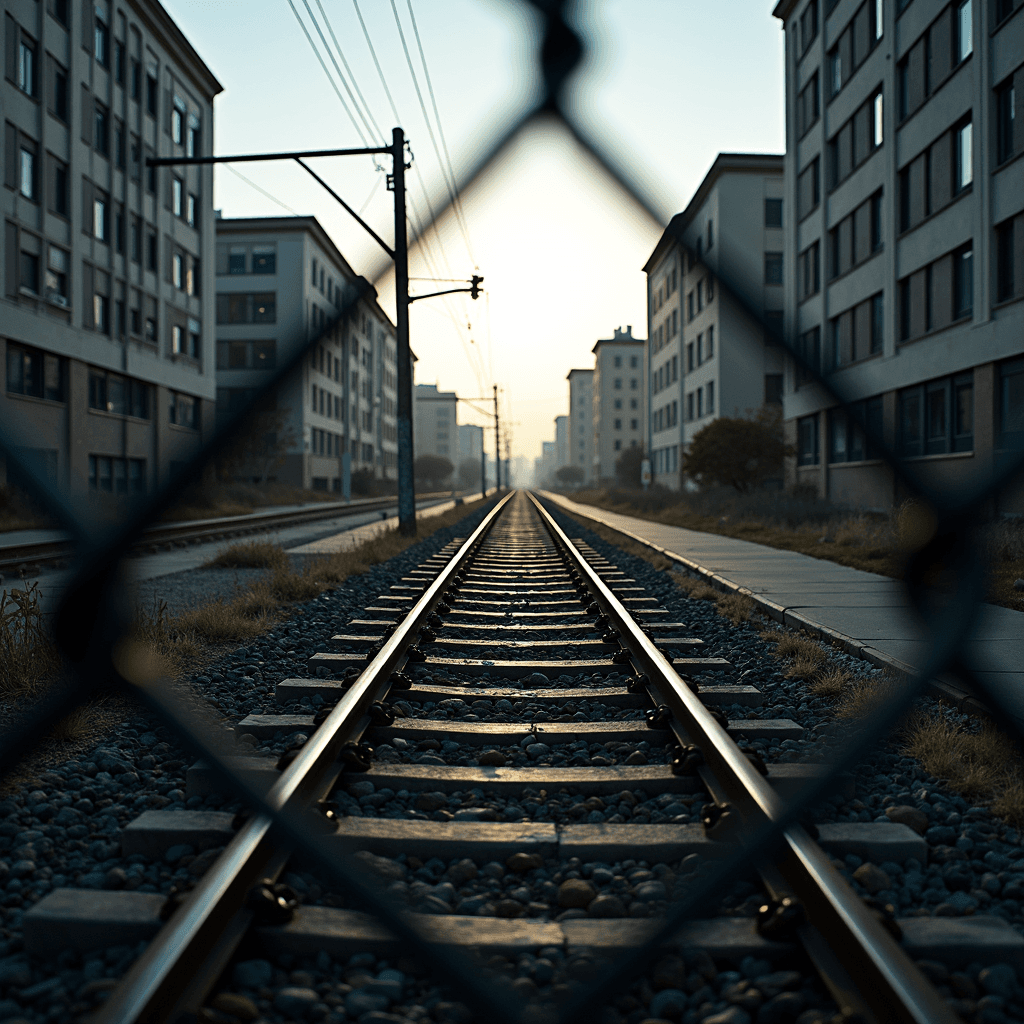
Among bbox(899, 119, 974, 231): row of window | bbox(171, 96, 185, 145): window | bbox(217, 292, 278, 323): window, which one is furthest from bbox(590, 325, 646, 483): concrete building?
bbox(217, 292, 278, 323): window

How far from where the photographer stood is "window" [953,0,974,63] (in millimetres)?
16516

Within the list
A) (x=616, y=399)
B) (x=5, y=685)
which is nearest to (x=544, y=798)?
(x=5, y=685)

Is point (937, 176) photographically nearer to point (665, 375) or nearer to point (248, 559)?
point (665, 375)

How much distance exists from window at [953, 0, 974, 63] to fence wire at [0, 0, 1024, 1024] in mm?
19448

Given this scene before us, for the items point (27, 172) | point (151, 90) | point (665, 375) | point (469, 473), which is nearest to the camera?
point (665, 375)

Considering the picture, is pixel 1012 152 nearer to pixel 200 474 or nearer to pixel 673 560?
pixel 673 560

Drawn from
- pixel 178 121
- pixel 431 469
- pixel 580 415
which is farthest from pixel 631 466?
pixel 580 415

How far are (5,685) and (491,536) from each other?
12969 mm

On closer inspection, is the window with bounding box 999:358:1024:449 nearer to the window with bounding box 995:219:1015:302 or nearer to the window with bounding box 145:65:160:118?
the window with bounding box 995:219:1015:302

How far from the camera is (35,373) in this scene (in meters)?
23.6

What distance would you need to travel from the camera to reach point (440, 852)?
7.75 feet

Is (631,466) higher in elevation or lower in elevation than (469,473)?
lower

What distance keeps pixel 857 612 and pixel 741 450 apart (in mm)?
18584

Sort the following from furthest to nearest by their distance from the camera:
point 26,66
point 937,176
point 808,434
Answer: point 26,66, point 937,176, point 808,434
